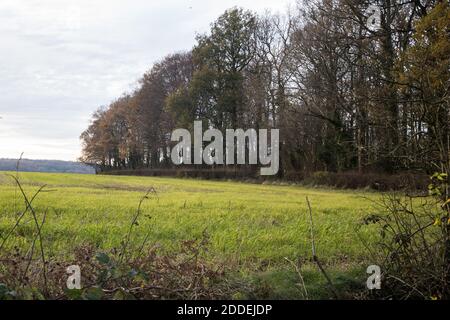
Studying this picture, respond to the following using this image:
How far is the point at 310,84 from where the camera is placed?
98.1ft

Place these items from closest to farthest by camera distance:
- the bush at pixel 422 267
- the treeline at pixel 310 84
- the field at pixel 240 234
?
the bush at pixel 422 267
the field at pixel 240 234
the treeline at pixel 310 84

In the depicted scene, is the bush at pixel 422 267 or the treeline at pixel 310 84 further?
the treeline at pixel 310 84

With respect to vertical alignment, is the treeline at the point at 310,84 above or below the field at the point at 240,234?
above

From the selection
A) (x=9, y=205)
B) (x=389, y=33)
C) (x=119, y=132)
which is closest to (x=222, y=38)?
(x=389, y=33)

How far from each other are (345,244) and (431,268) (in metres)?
2.90

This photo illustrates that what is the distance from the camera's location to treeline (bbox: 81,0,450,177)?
1172 centimetres

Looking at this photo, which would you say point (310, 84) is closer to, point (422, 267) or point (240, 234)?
point (240, 234)

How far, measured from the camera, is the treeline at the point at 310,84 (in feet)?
38.4

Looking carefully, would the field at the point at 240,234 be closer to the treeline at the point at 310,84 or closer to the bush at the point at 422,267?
the bush at the point at 422,267

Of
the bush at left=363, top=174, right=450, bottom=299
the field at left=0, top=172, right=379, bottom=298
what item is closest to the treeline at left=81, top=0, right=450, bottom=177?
the bush at left=363, top=174, right=450, bottom=299

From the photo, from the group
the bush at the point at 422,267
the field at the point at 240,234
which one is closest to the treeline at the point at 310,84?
the bush at the point at 422,267

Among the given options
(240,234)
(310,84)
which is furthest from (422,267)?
(310,84)

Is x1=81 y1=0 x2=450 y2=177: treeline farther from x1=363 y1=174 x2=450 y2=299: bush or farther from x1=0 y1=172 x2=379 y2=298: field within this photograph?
x1=0 y1=172 x2=379 y2=298: field

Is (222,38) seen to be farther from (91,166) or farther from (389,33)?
(91,166)
